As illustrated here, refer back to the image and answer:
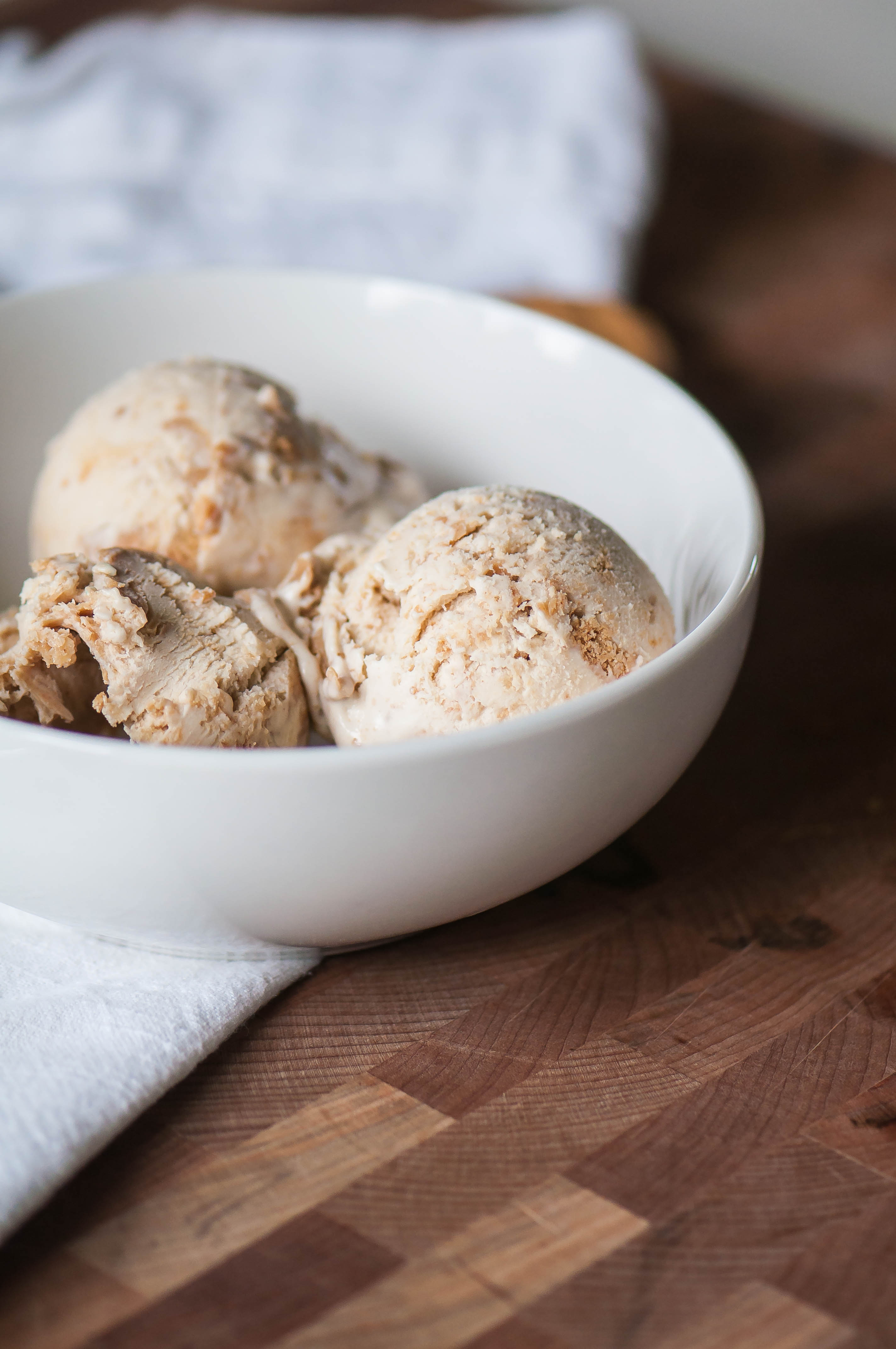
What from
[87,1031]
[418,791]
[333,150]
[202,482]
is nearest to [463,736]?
[418,791]

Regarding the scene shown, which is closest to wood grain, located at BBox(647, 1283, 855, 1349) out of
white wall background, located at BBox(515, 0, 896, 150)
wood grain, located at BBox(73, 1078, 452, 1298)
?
wood grain, located at BBox(73, 1078, 452, 1298)

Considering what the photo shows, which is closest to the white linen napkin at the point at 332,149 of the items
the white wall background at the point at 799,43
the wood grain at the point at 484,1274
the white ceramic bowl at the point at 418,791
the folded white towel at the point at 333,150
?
the folded white towel at the point at 333,150

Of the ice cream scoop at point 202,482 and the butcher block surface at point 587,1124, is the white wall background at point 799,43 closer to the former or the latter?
the ice cream scoop at point 202,482

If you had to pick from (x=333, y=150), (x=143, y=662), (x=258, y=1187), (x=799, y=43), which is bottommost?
(x=258, y=1187)

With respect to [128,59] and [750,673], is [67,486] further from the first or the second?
[128,59]

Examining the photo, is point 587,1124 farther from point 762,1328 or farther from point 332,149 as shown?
point 332,149

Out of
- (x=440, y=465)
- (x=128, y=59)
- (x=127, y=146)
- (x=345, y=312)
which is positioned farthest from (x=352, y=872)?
(x=128, y=59)
